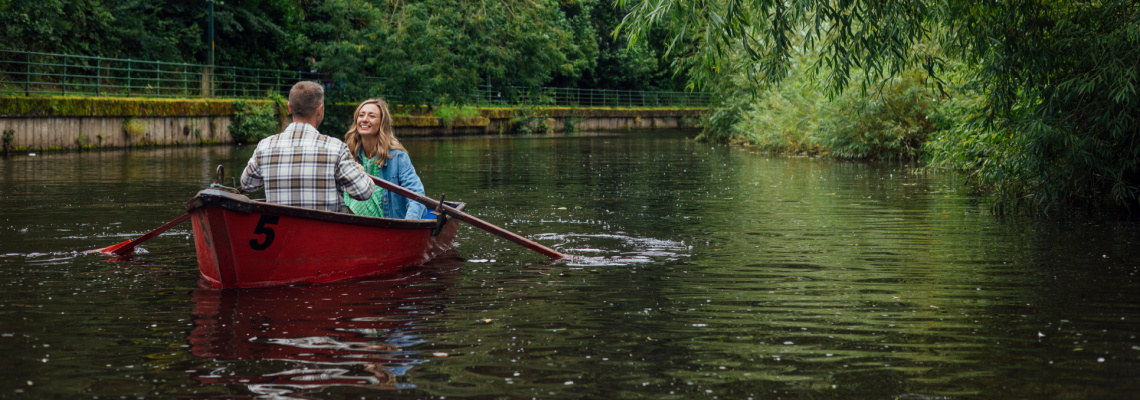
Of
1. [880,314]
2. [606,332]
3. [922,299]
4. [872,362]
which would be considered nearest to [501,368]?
[606,332]

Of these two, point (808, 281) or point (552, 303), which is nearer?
point (552, 303)

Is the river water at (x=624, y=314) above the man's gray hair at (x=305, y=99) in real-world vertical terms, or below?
below

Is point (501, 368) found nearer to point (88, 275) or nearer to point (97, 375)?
point (97, 375)

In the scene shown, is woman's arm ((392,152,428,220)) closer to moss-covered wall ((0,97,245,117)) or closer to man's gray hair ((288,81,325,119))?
man's gray hair ((288,81,325,119))

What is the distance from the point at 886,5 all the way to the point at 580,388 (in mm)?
6767

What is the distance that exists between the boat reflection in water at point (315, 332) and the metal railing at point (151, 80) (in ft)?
65.9

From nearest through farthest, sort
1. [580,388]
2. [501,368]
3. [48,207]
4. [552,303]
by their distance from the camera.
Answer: [580,388] < [501,368] < [552,303] < [48,207]

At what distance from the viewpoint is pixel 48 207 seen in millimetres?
12602

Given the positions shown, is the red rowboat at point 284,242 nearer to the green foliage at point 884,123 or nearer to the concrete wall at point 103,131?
the green foliage at point 884,123

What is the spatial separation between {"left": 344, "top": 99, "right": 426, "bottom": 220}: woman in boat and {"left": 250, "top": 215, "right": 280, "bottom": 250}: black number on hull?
1.60 m

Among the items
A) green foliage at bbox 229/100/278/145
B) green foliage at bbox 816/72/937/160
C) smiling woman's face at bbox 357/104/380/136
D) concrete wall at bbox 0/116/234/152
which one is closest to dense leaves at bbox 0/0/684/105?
green foliage at bbox 229/100/278/145

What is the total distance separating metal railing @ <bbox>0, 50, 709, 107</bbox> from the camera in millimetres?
27641

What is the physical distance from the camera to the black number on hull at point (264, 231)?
6852 mm

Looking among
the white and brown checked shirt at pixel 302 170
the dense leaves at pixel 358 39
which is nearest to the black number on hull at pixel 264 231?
the white and brown checked shirt at pixel 302 170
